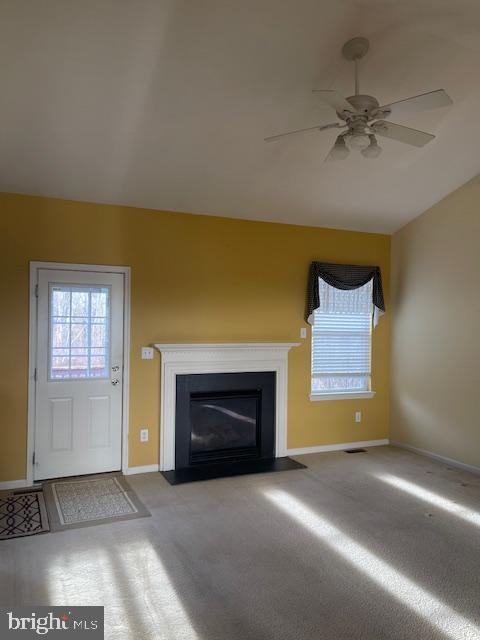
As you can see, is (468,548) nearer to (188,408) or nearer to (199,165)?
(188,408)

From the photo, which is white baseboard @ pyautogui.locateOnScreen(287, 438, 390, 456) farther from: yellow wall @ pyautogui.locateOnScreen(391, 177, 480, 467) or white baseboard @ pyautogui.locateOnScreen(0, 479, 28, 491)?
white baseboard @ pyautogui.locateOnScreen(0, 479, 28, 491)

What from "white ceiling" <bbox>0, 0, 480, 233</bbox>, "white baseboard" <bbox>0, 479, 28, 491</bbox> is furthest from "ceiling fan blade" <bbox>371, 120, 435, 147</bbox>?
"white baseboard" <bbox>0, 479, 28, 491</bbox>

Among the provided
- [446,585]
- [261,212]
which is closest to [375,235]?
[261,212]

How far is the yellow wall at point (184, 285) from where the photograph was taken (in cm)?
422

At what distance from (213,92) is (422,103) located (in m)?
1.37

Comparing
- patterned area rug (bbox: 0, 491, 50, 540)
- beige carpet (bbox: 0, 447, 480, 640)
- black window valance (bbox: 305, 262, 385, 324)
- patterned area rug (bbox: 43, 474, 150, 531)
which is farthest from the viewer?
black window valance (bbox: 305, 262, 385, 324)

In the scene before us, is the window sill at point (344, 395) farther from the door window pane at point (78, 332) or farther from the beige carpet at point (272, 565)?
the door window pane at point (78, 332)

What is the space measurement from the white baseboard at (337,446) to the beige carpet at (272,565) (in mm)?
1038

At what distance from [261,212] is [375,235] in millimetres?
1611

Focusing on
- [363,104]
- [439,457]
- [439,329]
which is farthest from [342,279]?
[363,104]

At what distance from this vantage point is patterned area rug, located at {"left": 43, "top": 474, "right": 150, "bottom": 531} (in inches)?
140

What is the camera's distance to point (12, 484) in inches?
165

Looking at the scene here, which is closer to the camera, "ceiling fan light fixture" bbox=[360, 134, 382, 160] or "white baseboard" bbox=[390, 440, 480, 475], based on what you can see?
"ceiling fan light fixture" bbox=[360, 134, 382, 160]

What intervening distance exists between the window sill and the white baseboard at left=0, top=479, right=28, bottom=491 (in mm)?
2997
